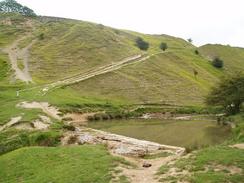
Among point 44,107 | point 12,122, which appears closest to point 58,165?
point 12,122

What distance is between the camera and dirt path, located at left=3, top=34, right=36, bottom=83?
100 meters

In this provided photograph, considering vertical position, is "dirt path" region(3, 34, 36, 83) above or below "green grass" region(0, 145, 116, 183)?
above

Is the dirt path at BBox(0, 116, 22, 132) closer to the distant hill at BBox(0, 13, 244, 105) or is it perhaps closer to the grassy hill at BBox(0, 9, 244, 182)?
the grassy hill at BBox(0, 9, 244, 182)

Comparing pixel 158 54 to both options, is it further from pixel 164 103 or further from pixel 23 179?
pixel 23 179

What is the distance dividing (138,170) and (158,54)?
103383 millimetres

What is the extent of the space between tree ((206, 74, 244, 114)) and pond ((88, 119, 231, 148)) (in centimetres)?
486

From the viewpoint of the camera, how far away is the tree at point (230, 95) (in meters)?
70.9

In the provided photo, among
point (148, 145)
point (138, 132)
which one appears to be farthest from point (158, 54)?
point (148, 145)

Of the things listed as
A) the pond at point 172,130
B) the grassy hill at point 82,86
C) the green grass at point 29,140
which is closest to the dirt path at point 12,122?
the grassy hill at point 82,86

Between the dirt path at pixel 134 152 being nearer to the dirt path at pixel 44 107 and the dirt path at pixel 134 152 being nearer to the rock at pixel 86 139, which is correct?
the rock at pixel 86 139

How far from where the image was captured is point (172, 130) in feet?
190

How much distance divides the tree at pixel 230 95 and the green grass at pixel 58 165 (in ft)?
138

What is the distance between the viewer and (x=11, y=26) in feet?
531

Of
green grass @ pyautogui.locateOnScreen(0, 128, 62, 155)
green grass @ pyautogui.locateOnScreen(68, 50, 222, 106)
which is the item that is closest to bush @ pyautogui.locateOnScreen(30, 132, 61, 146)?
green grass @ pyautogui.locateOnScreen(0, 128, 62, 155)
